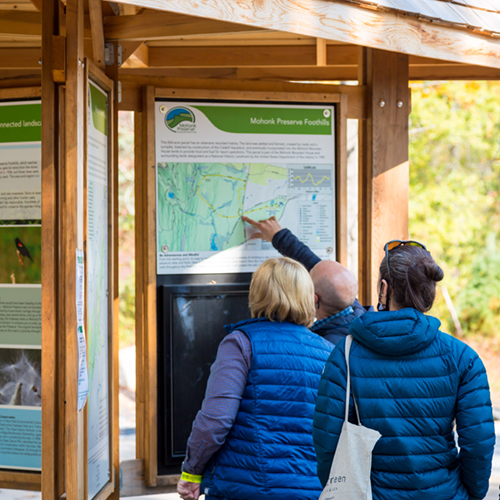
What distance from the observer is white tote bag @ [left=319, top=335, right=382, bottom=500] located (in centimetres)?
191

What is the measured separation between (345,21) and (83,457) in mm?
2449

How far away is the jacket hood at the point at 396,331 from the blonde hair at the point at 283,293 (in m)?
0.46

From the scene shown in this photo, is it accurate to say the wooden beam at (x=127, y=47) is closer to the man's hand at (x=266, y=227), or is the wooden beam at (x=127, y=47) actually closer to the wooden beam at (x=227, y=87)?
the wooden beam at (x=227, y=87)

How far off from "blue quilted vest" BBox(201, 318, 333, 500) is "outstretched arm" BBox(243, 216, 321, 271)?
65.1 inches

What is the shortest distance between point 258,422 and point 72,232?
1.14 metres

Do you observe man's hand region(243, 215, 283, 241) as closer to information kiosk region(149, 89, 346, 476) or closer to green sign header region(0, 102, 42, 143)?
information kiosk region(149, 89, 346, 476)

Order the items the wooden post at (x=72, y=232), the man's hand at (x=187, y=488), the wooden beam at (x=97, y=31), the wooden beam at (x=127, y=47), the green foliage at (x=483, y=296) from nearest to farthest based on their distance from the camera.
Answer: the man's hand at (x=187, y=488), the wooden post at (x=72, y=232), the wooden beam at (x=97, y=31), the wooden beam at (x=127, y=47), the green foliage at (x=483, y=296)

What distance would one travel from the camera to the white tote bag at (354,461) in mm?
1912

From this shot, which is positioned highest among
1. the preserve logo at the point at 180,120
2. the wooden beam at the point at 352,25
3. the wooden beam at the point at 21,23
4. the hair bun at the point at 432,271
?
the wooden beam at the point at 21,23

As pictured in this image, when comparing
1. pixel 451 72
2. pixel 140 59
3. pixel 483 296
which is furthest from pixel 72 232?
pixel 483 296

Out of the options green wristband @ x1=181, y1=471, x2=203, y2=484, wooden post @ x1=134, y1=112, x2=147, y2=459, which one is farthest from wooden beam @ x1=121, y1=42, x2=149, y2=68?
green wristband @ x1=181, y1=471, x2=203, y2=484

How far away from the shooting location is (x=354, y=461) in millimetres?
1922

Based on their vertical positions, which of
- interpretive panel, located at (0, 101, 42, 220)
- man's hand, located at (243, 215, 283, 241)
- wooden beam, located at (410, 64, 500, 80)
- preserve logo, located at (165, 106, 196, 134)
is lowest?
man's hand, located at (243, 215, 283, 241)

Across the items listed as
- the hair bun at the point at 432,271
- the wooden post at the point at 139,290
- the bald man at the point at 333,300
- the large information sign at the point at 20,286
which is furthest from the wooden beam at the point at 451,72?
the hair bun at the point at 432,271
